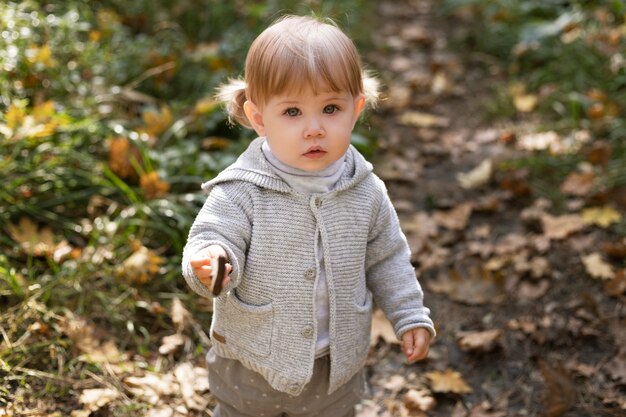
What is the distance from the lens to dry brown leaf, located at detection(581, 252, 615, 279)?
10.9ft

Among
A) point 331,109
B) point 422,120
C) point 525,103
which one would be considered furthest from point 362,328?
point 525,103

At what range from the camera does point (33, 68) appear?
146 inches

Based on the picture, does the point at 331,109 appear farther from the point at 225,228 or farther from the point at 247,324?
the point at 247,324

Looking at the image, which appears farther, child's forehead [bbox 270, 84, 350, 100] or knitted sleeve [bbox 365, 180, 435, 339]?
knitted sleeve [bbox 365, 180, 435, 339]

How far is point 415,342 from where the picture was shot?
7.22ft

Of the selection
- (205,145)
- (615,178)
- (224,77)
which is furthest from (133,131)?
(615,178)

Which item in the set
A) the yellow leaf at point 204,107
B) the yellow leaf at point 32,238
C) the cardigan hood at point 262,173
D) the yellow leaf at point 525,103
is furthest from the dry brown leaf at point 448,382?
the yellow leaf at point 525,103

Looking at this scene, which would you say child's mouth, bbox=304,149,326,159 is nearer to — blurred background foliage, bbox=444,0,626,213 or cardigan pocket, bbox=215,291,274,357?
cardigan pocket, bbox=215,291,274,357

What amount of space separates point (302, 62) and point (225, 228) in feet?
1.64

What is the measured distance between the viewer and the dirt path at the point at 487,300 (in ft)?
9.37

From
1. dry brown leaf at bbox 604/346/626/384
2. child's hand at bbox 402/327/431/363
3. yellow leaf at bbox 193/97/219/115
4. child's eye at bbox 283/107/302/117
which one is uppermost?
child's eye at bbox 283/107/302/117

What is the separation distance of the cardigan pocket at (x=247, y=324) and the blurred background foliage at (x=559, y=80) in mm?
2414

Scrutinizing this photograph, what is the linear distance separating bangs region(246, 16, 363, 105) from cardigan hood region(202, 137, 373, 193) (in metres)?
0.19

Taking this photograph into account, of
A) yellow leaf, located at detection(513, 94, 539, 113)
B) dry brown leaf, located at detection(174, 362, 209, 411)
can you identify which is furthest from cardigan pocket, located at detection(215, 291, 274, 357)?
yellow leaf, located at detection(513, 94, 539, 113)
